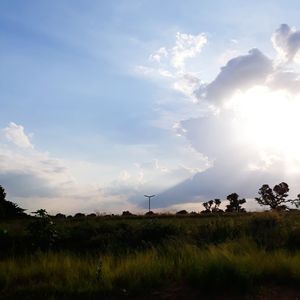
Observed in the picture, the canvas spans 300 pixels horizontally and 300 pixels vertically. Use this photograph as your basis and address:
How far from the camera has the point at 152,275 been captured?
37.8 feet

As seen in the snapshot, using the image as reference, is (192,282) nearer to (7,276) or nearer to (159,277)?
(159,277)

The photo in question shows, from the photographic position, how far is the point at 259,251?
13.4 meters

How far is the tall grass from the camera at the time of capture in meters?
10.9

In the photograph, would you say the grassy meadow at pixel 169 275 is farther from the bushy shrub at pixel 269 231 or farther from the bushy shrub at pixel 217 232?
the bushy shrub at pixel 217 232

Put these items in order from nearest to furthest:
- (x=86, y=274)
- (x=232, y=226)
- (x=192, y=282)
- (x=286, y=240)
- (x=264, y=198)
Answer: (x=192, y=282) → (x=86, y=274) → (x=286, y=240) → (x=232, y=226) → (x=264, y=198)

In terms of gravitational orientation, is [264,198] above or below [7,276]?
above

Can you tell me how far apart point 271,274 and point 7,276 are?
6.13m

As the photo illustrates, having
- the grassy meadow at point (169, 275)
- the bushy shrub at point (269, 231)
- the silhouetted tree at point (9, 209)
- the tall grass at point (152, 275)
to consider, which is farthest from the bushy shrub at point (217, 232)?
the silhouetted tree at point (9, 209)

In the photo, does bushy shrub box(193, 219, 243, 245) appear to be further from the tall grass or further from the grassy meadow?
the tall grass

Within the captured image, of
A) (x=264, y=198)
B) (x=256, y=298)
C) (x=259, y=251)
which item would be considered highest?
(x=264, y=198)

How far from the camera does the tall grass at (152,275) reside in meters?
10.9

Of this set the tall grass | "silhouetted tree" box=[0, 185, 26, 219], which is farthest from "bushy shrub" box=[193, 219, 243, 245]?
"silhouetted tree" box=[0, 185, 26, 219]

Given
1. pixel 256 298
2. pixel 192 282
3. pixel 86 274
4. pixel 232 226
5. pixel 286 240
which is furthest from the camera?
pixel 232 226

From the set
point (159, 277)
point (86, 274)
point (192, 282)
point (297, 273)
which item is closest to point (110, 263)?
point (86, 274)
